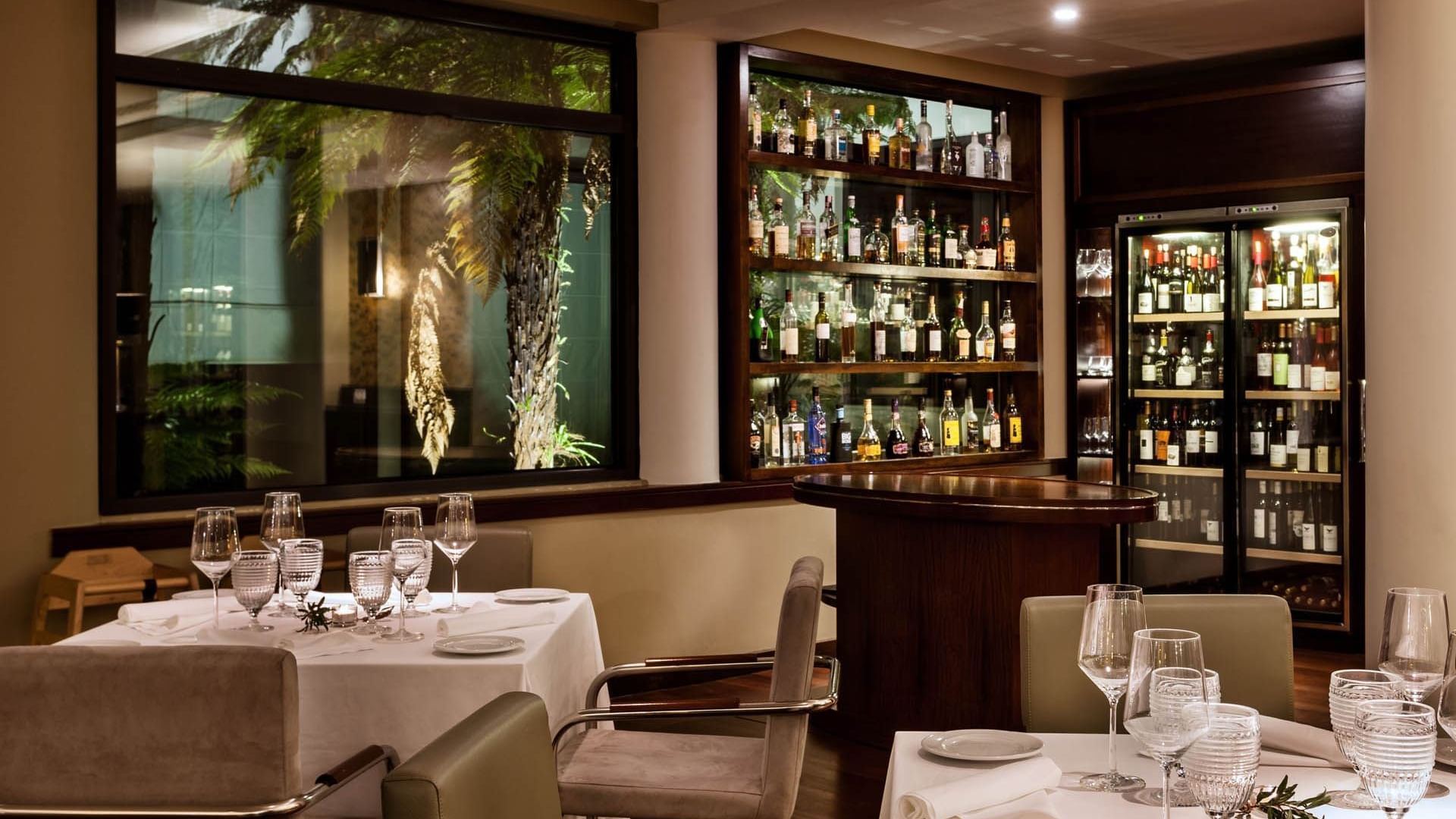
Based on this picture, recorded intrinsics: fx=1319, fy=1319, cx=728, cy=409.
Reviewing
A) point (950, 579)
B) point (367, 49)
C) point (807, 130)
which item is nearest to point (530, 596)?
point (950, 579)

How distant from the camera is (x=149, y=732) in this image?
2066 mm

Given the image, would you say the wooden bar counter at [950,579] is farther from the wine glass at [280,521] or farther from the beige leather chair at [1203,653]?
the wine glass at [280,521]

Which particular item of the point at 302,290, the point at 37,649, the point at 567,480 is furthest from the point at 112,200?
the point at 37,649

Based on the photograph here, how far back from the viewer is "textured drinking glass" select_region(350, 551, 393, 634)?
2814 mm

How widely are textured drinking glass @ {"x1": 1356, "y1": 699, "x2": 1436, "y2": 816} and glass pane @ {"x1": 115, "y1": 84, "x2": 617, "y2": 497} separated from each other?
4002 mm

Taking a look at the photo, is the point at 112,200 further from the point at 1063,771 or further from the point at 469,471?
the point at 1063,771

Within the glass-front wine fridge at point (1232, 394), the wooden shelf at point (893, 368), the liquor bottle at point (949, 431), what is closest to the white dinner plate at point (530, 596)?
the wooden shelf at point (893, 368)

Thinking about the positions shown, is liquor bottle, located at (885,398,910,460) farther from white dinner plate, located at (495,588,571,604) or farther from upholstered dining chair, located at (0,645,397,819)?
upholstered dining chair, located at (0,645,397,819)

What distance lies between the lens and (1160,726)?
4.93 ft

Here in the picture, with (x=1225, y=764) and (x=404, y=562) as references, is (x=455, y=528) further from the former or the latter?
(x=1225, y=764)

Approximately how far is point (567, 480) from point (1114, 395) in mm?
2949

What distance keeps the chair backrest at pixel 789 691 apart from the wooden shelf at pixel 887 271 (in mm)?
3104

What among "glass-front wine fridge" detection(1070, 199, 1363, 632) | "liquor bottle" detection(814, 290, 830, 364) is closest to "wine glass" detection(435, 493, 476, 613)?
"liquor bottle" detection(814, 290, 830, 364)

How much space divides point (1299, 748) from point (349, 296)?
152 inches
